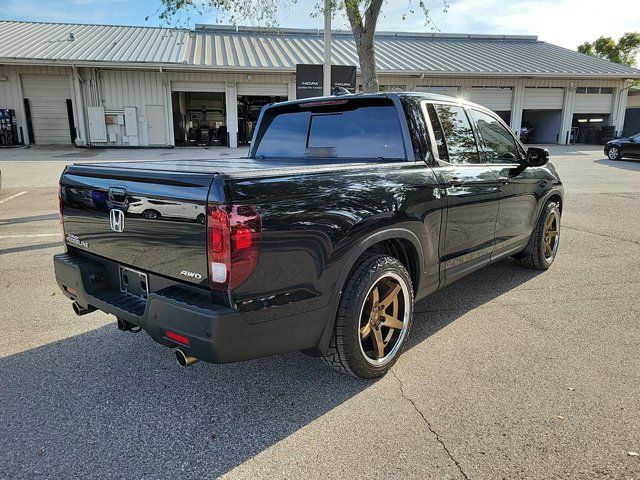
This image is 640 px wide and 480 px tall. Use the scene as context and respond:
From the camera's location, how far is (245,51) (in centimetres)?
2798

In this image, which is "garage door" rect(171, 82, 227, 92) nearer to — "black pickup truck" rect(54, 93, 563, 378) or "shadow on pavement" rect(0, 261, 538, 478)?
"black pickup truck" rect(54, 93, 563, 378)

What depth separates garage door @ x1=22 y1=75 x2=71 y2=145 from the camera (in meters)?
24.8

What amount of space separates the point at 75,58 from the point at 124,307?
24.6 m

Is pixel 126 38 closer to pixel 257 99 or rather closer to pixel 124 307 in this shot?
pixel 257 99

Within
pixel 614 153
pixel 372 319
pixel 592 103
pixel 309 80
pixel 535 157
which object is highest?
pixel 592 103

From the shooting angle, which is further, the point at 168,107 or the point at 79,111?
the point at 168,107

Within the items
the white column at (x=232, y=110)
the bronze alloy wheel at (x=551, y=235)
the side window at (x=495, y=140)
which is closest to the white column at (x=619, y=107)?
the white column at (x=232, y=110)

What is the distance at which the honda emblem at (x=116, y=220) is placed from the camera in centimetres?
278

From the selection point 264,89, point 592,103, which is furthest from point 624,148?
point 264,89

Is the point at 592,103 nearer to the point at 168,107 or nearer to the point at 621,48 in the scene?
the point at 168,107

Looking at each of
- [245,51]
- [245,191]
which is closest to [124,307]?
[245,191]

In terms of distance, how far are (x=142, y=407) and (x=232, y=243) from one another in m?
1.32

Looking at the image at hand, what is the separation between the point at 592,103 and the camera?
3216cm

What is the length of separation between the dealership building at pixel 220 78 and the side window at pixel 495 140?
20157 mm
